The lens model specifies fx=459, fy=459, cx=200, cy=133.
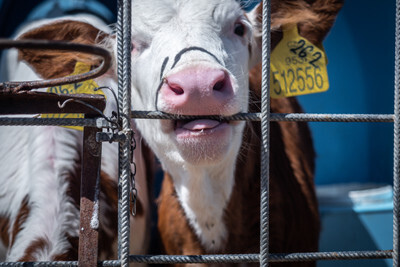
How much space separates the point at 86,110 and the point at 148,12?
32.5 inches

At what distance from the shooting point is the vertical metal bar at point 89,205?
3.86 feet


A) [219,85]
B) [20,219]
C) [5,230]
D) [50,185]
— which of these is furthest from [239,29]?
[5,230]

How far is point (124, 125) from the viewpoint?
3.95 ft

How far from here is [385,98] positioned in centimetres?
396

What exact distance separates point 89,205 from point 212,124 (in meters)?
0.50

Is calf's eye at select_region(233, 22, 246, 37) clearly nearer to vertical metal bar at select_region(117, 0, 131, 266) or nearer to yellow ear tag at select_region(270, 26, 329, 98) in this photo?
yellow ear tag at select_region(270, 26, 329, 98)

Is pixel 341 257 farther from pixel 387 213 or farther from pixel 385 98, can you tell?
pixel 385 98

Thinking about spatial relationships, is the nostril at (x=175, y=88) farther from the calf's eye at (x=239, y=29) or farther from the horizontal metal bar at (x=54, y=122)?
the calf's eye at (x=239, y=29)

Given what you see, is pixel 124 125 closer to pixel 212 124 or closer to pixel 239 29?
pixel 212 124

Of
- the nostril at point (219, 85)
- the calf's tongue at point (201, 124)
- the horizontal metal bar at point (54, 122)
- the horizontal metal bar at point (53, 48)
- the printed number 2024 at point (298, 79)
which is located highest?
the printed number 2024 at point (298, 79)

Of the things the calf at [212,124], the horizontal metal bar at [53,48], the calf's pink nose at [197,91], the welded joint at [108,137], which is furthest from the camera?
the calf at [212,124]

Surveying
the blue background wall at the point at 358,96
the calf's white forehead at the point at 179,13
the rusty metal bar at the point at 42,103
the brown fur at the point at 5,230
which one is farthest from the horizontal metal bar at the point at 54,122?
the blue background wall at the point at 358,96

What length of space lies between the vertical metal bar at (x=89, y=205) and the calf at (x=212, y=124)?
31 centimetres

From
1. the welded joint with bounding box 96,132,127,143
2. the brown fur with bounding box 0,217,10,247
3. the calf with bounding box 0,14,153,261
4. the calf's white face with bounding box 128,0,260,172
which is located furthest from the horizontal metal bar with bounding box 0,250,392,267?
the brown fur with bounding box 0,217,10,247
